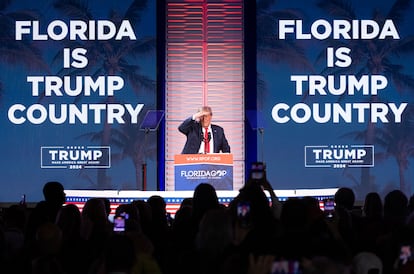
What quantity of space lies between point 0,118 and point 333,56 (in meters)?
5.16

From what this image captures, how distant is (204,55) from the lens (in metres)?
13.6

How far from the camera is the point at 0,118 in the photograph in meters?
13.5

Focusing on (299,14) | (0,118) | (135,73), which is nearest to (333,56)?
(299,14)

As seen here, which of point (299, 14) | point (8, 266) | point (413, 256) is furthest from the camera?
point (299, 14)

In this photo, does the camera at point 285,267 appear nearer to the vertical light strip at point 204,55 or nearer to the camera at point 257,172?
the camera at point 257,172

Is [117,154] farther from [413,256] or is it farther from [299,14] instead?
[413,256]

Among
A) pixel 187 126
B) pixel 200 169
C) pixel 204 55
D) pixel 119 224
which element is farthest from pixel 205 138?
pixel 119 224

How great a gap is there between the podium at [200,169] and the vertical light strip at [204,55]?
296 cm

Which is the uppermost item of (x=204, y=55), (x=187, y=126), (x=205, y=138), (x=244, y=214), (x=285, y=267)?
(x=204, y=55)

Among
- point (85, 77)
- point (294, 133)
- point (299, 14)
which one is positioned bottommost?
point (294, 133)

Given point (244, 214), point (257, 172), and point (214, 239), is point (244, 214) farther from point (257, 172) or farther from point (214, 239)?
point (257, 172)

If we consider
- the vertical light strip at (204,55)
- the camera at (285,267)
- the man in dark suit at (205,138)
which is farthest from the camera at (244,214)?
the vertical light strip at (204,55)

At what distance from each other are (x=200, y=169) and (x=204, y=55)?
355 cm

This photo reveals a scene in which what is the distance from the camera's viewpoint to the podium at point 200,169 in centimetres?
1042
